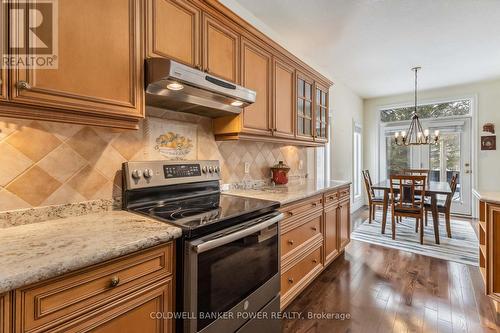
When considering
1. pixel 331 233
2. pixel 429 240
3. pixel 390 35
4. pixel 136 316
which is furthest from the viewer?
pixel 429 240

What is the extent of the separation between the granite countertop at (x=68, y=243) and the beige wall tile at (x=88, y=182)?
Result: 0.15 m

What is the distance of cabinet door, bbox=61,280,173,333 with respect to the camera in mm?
829

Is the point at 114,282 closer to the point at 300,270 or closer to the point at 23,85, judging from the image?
the point at 23,85

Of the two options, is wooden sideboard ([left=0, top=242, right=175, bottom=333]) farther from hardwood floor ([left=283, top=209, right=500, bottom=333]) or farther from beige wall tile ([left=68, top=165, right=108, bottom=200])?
hardwood floor ([left=283, top=209, right=500, bottom=333])

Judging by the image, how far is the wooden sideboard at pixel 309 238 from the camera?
1873mm

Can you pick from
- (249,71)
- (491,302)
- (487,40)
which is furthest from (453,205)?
(249,71)

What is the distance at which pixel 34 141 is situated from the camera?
46.4 inches

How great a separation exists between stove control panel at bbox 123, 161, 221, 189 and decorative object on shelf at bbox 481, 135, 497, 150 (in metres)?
5.24

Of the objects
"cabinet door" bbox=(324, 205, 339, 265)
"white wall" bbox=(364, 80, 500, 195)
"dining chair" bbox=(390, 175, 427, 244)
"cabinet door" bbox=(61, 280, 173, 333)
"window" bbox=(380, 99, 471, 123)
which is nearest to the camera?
"cabinet door" bbox=(61, 280, 173, 333)

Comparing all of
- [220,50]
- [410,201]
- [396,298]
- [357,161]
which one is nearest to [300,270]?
[396,298]

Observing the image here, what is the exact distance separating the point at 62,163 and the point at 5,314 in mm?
786

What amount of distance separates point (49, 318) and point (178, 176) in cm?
104

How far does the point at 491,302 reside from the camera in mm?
2020

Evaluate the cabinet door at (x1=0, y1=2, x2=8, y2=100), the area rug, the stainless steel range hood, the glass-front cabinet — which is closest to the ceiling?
the glass-front cabinet
